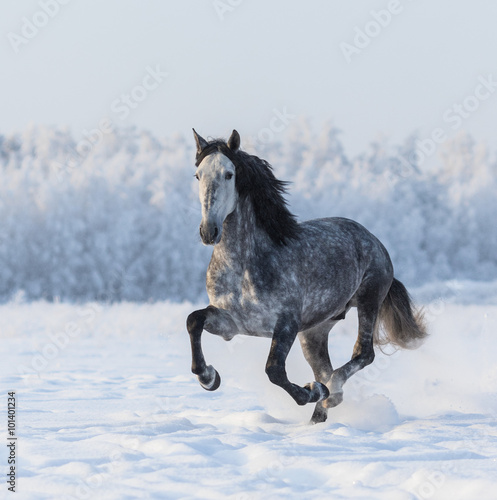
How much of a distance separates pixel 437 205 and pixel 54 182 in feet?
44.7

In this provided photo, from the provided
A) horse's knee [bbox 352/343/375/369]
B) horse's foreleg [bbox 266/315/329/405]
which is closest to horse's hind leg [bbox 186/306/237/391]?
horse's foreleg [bbox 266/315/329/405]

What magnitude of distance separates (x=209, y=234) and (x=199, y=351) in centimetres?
105

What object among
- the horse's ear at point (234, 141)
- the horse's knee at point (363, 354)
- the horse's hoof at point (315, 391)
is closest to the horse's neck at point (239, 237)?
the horse's ear at point (234, 141)

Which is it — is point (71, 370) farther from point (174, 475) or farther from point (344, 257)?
point (174, 475)

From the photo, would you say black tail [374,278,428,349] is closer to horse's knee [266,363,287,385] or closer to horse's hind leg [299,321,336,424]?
horse's hind leg [299,321,336,424]

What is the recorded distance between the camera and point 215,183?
5.05 metres

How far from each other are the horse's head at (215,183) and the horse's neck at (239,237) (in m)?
0.10

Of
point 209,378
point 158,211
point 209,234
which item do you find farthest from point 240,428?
point 158,211

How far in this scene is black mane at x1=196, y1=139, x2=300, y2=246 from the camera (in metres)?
5.34

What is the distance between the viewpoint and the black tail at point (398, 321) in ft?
23.1

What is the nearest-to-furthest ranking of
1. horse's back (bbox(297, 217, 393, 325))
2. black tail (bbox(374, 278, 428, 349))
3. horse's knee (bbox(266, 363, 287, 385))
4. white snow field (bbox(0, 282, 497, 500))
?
white snow field (bbox(0, 282, 497, 500)) < horse's knee (bbox(266, 363, 287, 385)) < horse's back (bbox(297, 217, 393, 325)) < black tail (bbox(374, 278, 428, 349))

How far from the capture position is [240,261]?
5.38m

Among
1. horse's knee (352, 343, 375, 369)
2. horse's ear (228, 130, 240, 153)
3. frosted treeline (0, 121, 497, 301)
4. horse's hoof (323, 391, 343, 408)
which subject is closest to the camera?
horse's ear (228, 130, 240, 153)

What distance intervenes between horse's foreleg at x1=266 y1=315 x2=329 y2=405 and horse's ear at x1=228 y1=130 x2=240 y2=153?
1.35 m
